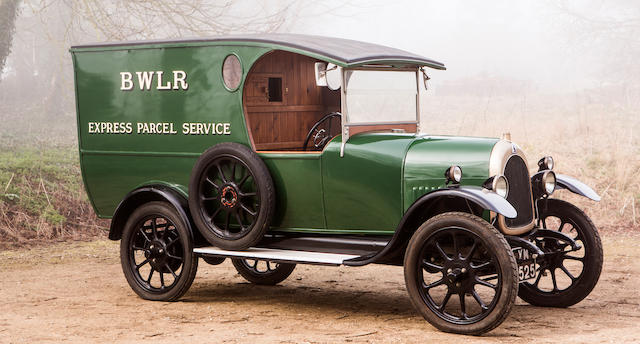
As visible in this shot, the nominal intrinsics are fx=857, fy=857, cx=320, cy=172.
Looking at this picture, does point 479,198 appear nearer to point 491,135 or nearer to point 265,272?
point 265,272

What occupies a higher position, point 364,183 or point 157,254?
point 364,183

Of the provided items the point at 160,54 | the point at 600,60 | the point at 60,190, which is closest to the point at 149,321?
the point at 160,54

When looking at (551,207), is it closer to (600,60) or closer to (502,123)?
(502,123)

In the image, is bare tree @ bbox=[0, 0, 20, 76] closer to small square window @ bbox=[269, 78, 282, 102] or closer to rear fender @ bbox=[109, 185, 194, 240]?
rear fender @ bbox=[109, 185, 194, 240]

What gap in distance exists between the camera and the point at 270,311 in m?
7.14

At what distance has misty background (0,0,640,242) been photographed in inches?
504

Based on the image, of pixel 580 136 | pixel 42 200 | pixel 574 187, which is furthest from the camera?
pixel 580 136

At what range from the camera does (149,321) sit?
6711 millimetres

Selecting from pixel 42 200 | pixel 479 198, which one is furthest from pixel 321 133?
pixel 42 200

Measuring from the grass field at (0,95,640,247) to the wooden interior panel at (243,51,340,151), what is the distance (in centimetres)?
Answer: 522

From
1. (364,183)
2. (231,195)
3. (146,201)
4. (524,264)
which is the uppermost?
(364,183)

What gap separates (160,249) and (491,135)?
30.1 feet

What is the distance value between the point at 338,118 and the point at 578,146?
803cm

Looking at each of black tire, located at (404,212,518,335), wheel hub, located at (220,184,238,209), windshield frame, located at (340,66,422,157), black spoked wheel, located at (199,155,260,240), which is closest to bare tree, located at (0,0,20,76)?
black spoked wheel, located at (199,155,260,240)
